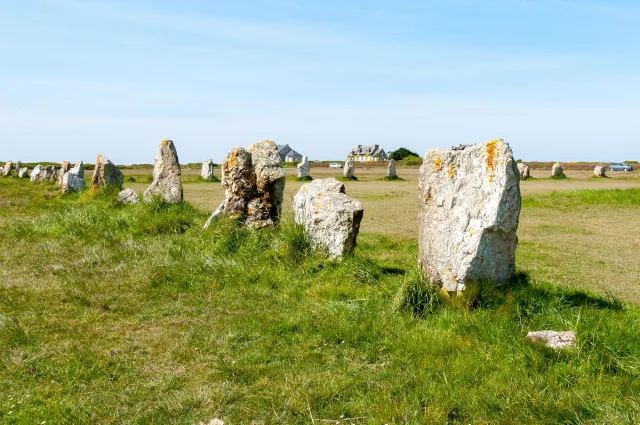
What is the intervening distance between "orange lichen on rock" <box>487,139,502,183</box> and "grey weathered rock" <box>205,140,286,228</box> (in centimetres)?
564

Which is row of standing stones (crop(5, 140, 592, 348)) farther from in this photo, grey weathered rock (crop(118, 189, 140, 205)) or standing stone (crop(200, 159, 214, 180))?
standing stone (crop(200, 159, 214, 180))

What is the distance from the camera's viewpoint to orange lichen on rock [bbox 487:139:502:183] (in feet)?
23.2

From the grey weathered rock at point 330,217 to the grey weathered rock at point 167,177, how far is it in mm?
6086

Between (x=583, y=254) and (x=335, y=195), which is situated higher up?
(x=335, y=195)

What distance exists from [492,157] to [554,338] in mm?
2330

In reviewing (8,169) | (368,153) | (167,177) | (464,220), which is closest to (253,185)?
Result: (167,177)

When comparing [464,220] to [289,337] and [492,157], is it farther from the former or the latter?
[289,337]

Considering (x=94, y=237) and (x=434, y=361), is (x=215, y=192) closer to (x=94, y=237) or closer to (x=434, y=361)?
(x=94, y=237)

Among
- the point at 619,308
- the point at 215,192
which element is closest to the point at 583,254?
the point at 619,308

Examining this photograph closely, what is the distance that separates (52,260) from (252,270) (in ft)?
12.8

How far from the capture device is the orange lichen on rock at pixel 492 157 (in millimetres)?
7066

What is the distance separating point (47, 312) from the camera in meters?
7.52

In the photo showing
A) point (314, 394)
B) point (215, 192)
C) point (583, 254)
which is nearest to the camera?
point (314, 394)

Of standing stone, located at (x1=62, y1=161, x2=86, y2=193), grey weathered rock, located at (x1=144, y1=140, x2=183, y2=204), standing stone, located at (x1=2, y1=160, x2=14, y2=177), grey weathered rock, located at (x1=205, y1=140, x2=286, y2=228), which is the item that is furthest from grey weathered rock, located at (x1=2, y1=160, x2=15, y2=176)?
grey weathered rock, located at (x1=205, y1=140, x2=286, y2=228)
